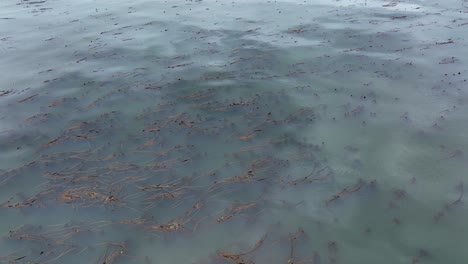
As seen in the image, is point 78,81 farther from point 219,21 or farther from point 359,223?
point 359,223

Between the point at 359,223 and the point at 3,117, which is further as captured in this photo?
the point at 3,117

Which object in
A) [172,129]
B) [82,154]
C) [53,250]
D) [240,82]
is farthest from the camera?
[240,82]

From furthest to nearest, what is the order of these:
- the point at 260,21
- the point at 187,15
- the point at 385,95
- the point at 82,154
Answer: the point at 187,15 → the point at 260,21 → the point at 385,95 → the point at 82,154

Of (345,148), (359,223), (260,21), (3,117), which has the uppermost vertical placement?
(260,21)

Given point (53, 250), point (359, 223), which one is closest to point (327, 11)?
point (359, 223)

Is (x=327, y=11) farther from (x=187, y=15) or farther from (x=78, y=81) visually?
(x=78, y=81)

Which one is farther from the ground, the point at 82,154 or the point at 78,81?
the point at 78,81
